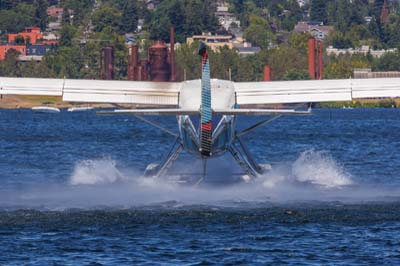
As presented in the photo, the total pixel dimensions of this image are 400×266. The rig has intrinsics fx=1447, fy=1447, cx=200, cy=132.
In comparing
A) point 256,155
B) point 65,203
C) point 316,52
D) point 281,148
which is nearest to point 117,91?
point 65,203

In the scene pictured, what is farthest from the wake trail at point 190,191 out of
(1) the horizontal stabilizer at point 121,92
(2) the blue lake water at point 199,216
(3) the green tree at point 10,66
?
(3) the green tree at point 10,66

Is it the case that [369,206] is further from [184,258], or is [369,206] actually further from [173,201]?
[184,258]

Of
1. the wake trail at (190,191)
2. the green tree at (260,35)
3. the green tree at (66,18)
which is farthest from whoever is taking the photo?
the green tree at (66,18)

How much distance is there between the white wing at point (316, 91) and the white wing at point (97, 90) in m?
1.76

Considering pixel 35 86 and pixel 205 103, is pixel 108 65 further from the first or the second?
pixel 205 103

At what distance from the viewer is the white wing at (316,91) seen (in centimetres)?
3319

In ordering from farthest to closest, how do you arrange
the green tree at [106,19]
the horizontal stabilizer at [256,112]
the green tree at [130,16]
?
1. the green tree at [130,16]
2. the green tree at [106,19]
3. the horizontal stabilizer at [256,112]

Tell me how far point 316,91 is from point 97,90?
5.15 metres

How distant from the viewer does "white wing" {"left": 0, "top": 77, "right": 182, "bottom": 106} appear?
110 ft

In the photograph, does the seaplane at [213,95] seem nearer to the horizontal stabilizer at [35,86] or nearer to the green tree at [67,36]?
the horizontal stabilizer at [35,86]

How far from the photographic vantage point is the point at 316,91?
1326 inches

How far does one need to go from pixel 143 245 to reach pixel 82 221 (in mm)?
2746

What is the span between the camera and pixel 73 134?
70.8m

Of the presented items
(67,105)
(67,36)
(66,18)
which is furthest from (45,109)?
(66,18)
